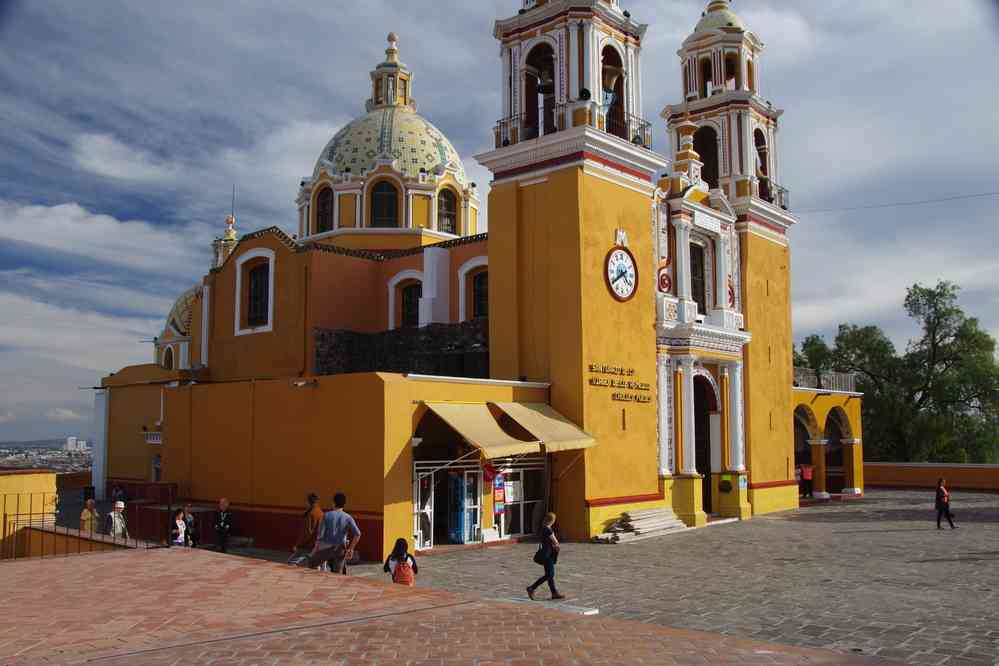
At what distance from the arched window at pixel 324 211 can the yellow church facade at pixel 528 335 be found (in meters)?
0.12

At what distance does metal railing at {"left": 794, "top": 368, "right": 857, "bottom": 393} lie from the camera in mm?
30797

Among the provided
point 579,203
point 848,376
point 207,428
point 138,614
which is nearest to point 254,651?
point 138,614

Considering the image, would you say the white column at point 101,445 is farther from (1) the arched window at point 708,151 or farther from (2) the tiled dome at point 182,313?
(1) the arched window at point 708,151

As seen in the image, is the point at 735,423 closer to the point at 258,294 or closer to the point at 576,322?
the point at 576,322

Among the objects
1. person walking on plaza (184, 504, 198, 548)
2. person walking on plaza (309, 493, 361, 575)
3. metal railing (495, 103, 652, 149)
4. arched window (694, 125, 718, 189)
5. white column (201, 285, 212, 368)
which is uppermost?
arched window (694, 125, 718, 189)

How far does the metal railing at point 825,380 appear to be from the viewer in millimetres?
30797

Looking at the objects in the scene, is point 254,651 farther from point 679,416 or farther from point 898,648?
point 679,416

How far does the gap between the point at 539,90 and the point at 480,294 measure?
17.5 feet

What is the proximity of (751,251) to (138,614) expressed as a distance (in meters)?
20.8

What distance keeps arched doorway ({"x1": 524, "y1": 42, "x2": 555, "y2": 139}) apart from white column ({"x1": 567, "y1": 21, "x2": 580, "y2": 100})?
78cm

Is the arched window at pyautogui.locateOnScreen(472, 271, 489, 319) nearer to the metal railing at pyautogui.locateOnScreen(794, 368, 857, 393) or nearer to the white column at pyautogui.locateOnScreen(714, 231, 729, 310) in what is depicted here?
the white column at pyautogui.locateOnScreen(714, 231, 729, 310)

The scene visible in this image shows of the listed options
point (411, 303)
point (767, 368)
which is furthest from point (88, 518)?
point (767, 368)

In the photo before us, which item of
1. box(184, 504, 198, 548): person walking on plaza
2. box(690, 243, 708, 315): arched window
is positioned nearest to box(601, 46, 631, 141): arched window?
box(690, 243, 708, 315): arched window

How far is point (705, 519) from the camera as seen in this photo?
68.4 feet
